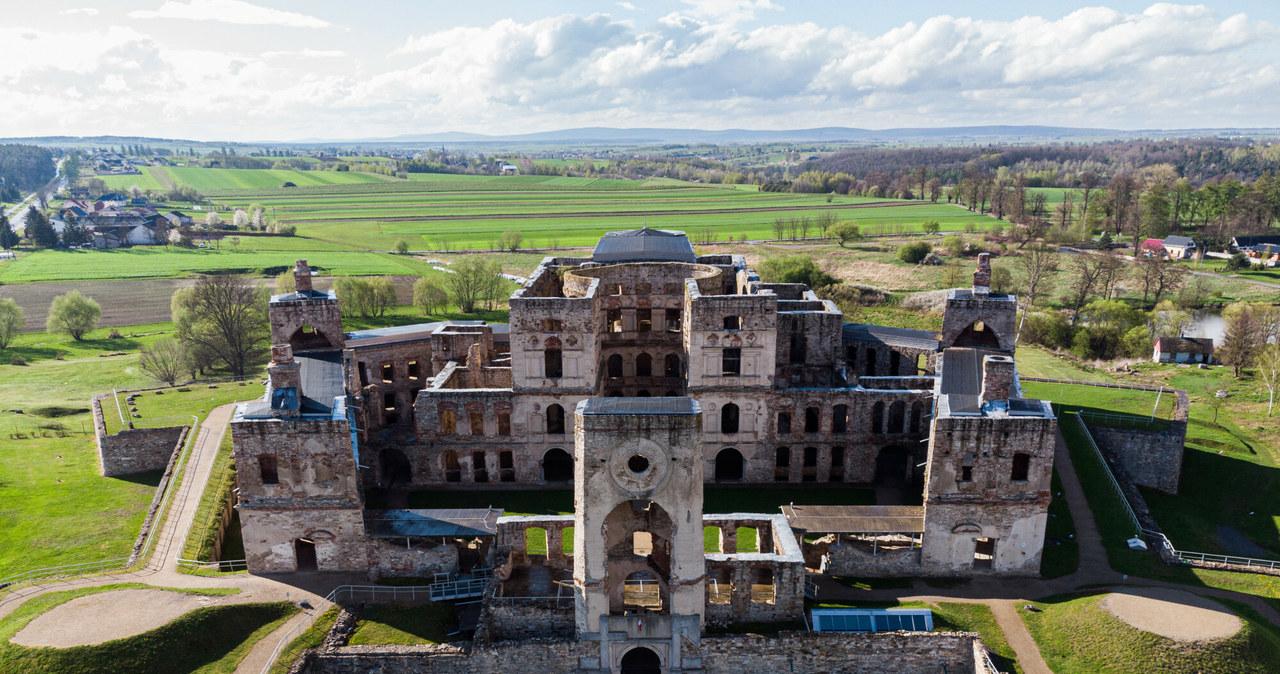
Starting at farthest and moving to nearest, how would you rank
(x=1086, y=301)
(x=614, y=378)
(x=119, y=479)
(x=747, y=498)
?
(x=1086, y=301)
(x=614, y=378)
(x=119, y=479)
(x=747, y=498)

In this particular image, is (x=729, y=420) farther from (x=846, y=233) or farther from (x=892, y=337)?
(x=846, y=233)

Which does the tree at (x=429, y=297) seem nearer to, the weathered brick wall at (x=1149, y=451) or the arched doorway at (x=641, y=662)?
the arched doorway at (x=641, y=662)

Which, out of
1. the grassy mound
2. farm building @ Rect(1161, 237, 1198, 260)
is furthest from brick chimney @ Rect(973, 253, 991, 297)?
farm building @ Rect(1161, 237, 1198, 260)

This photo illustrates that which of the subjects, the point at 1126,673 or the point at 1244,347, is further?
the point at 1244,347

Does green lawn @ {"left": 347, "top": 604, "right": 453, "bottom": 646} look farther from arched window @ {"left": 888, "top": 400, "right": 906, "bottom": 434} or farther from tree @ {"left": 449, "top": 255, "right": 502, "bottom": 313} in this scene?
tree @ {"left": 449, "top": 255, "right": 502, "bottom": 313}

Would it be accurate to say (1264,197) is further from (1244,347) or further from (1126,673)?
(1126,673)

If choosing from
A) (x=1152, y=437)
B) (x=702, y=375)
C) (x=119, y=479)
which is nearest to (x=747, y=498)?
(x=702, y=375)
